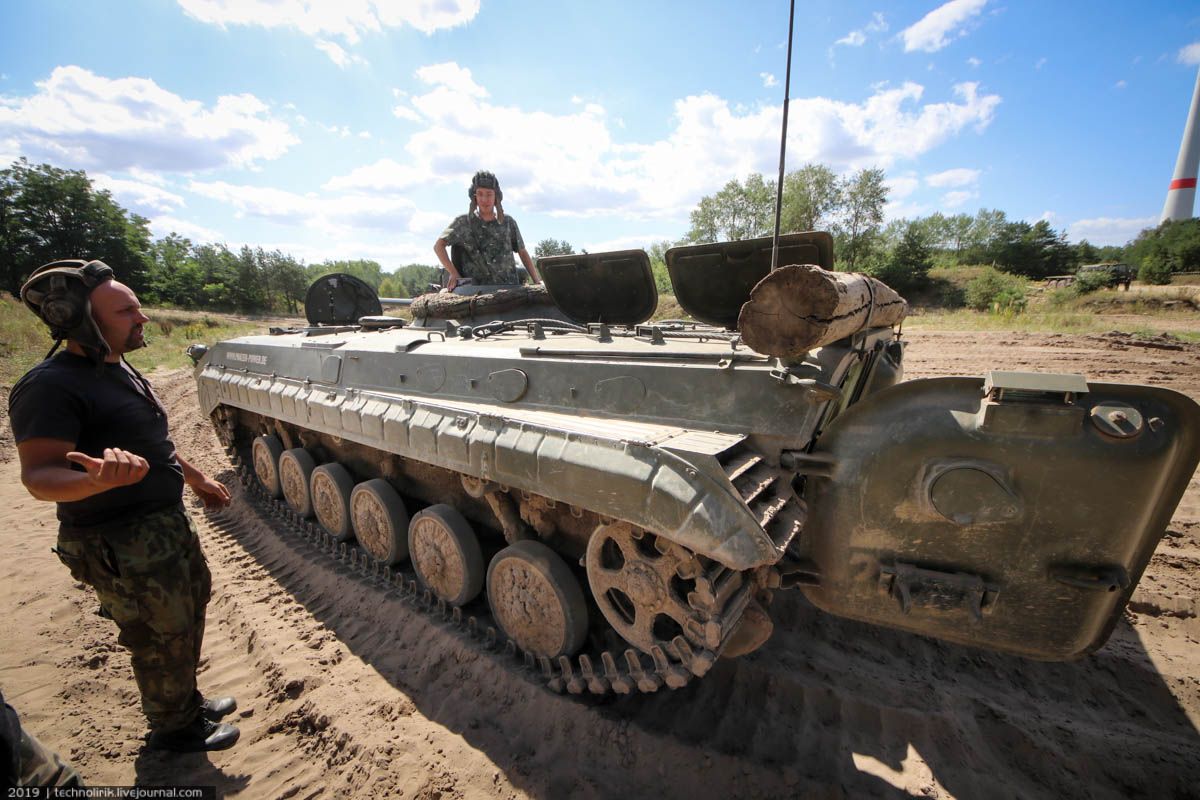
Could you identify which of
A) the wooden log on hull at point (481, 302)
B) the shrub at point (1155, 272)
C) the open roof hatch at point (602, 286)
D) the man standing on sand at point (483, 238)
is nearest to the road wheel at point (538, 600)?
the open roof hatch at point (602, 286)

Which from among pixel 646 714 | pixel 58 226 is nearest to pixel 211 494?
pixel 646 714

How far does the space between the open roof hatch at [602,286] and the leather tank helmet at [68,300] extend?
278cm

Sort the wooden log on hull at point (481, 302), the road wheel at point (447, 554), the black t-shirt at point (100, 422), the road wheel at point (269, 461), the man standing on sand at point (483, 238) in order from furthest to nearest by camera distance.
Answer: the man standing on sand at point (483, 238) < the road wheel at point (269, 461) < the wooden log on hull at point (481, 302) < the road wheel at point (447, 554) < the black t-shirt at point (100, 422)

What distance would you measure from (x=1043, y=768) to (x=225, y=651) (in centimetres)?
459

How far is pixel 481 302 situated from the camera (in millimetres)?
4957

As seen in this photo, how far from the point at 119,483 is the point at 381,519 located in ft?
7.34

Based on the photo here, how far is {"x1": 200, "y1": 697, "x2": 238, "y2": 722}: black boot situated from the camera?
2.88m

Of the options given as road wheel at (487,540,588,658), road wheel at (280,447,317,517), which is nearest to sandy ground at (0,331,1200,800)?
road wheel at (487,540,588,658)

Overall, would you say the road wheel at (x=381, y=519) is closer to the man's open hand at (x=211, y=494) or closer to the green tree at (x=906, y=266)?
the man's open hand at (x=211, y=494)

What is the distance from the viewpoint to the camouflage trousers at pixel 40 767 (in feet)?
5.41

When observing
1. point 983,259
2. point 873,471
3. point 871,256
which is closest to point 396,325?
point 873,471

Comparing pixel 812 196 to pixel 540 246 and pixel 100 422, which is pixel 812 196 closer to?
pixel 540 246

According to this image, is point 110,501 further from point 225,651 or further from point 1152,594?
point 1152,594

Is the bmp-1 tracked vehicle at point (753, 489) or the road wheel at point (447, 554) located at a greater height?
the bmp-1 tracked vehicle at point (753, 489)
